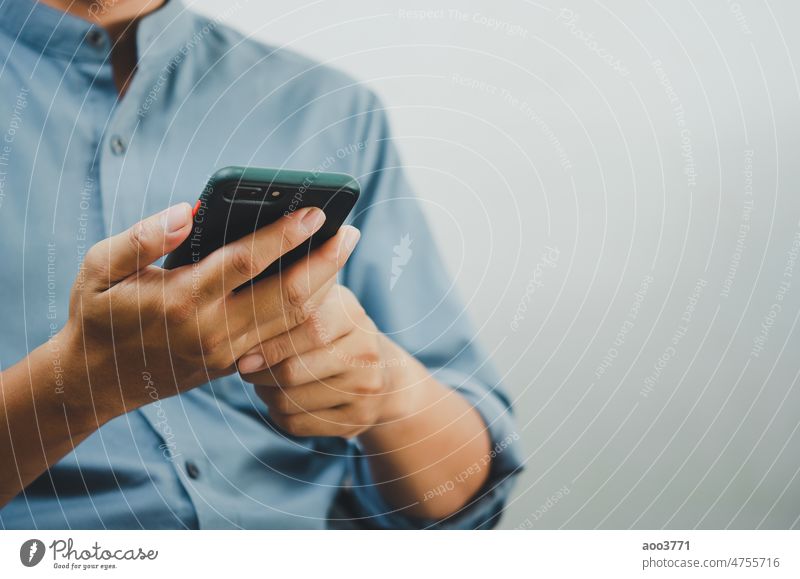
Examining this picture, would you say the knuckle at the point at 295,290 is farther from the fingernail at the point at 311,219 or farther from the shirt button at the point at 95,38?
the shirt button at the point at 95,38

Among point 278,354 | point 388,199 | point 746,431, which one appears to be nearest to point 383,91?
point 388,199

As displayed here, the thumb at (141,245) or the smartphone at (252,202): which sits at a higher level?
the smartphone at (252,202)

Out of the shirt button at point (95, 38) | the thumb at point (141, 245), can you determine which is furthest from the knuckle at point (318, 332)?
the shirt button at point (95, 38)

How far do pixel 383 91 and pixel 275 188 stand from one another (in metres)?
0.16

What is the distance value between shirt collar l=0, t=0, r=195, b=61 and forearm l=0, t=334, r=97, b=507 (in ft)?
0.60

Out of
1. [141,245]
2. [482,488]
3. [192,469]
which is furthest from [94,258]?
[482,488]

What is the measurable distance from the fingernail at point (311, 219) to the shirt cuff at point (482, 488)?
17cm

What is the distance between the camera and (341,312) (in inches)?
19.8

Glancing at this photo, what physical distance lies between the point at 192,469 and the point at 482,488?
19 cm

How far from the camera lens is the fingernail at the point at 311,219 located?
0.42 m

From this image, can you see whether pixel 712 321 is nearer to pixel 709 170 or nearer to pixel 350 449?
pixel 709 170

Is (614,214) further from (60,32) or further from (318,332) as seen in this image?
(60,32)

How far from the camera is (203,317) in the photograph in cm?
45
